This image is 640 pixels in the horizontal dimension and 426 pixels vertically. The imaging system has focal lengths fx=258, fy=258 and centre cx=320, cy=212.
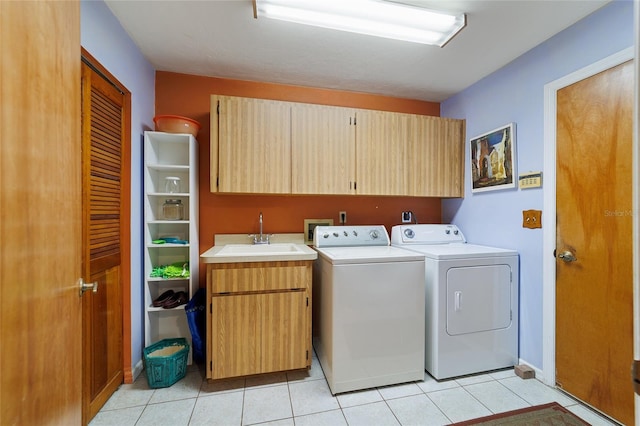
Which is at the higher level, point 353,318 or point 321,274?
point 321,274

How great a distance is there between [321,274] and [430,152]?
1558 mm

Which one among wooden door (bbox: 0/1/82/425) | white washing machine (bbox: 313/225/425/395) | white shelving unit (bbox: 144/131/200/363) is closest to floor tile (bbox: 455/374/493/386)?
white washing machine (bbox: 313/225/425/395)

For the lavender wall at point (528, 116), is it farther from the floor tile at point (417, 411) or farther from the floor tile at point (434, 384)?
the floor tile at point (417, 411)

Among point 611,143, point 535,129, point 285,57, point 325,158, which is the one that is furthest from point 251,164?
point 611,143

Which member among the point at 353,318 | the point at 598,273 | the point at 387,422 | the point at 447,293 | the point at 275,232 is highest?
the point at 275,232

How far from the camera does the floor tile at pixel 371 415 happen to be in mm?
1487

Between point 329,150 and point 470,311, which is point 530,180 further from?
point 329,150

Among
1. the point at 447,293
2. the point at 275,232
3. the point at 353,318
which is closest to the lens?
the point at 353,318

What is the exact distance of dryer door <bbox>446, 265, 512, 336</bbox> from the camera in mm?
1866

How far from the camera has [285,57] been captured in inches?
80.2

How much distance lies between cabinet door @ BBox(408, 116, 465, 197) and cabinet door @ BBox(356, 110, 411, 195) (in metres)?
0.10

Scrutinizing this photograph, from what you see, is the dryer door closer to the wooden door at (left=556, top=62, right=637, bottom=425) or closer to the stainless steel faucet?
the wooden door at (left=556, top=62, right=637, bottom=425)

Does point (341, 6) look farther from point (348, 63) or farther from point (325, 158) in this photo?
point (325, 158)

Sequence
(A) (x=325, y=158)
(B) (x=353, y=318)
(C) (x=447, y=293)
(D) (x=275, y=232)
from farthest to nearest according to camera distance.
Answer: (D) (x=275, y=232)
(A) (x=325, y=158)
(C) (x=447, y=293)
(B) (x=353, y=318)
